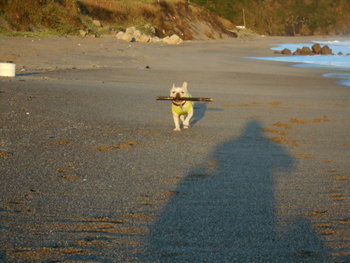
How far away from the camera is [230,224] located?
391cm

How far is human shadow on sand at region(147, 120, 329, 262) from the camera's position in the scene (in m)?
3.33

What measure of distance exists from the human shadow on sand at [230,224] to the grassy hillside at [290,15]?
303 feet

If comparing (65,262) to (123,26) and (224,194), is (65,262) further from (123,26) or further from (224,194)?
(123,26)

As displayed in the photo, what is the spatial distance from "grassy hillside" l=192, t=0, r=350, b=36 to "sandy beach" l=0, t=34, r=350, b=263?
290 ft

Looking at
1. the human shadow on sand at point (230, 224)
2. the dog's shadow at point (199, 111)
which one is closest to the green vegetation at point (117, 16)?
the dog's shadow at point (199, 111)

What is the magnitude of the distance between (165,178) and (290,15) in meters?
114

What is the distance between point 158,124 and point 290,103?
13.1ft

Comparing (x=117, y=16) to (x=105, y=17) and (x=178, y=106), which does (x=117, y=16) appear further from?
(x=178, y=106)

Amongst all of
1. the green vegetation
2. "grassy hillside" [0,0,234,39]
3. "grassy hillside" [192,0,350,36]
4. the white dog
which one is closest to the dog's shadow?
the white dog

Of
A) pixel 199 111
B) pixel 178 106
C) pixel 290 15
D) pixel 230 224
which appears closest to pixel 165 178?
pixel 230 224

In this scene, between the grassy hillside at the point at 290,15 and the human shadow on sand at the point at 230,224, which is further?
the grassy hillside at the point at 290,15

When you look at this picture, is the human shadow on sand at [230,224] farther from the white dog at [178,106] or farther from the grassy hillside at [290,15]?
the grassy hillside at [290,15]

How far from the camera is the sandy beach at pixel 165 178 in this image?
3.46 m

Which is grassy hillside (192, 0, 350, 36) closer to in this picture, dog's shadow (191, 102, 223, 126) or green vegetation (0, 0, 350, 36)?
green vegetation (0, 0, 350, 36)
